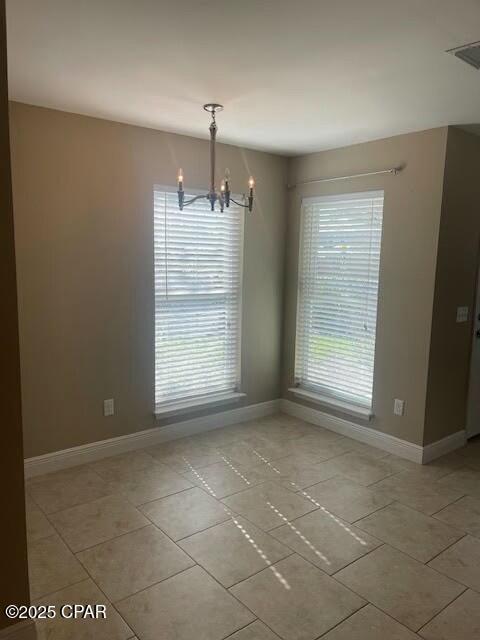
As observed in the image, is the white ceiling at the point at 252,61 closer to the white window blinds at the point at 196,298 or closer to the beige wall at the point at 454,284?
the beige wall at the point at 454,284

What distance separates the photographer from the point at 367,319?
12.9 ft

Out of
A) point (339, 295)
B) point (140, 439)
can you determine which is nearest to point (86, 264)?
point (140, 439)

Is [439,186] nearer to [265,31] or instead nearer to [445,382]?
[445,382]

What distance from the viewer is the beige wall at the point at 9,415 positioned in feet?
5.37

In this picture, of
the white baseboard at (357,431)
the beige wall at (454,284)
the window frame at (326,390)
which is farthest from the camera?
the window frame at (326,390)

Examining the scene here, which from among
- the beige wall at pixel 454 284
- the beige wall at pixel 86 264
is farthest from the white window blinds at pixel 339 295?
the beige wall at pixel 86 264

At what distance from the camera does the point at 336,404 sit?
422cm

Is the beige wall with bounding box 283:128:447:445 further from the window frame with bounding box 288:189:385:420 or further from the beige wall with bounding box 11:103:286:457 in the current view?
the beige wall with bounding box 11:103:286:457

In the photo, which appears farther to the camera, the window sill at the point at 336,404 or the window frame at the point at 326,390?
the window sill at the point at 336,404

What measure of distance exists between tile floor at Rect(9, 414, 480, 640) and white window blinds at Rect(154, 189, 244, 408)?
24.7 inches

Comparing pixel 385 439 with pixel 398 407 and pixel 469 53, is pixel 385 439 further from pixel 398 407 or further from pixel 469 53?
pixel 469 53

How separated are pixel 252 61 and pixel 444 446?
Result: 3183 mm

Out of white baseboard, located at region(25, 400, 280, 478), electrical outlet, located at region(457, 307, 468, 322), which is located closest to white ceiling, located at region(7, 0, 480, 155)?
electrical outlet, located at region(457, 307, 468, 322)

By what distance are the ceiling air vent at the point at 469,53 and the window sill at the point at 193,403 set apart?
10.1ft
